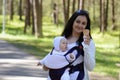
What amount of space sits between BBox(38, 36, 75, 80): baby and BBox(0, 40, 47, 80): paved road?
22.9 ft

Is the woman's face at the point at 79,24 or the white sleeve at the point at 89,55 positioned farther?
the woman's face at the point at 79,24

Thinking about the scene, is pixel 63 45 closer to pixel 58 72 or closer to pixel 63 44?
pixel 63 44

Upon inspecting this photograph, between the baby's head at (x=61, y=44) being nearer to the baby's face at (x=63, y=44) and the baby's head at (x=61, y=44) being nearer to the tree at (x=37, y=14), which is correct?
the baby's face at (x=63, y=44)

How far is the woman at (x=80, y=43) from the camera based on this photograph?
4547 millimetres

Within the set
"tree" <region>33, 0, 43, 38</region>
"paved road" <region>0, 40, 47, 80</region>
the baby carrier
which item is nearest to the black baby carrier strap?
the baby carrier

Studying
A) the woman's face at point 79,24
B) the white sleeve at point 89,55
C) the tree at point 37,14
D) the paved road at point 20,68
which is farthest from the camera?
the tree at point 37,14

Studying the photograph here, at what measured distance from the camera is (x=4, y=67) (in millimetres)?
14031

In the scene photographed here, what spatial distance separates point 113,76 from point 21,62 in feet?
13.0

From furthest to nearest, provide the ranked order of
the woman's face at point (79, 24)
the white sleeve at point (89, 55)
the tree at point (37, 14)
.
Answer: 1. the tree at point (37, 14)
2. the woman's face at point (79, 24)
3. the white sleeve at point (89, 55)

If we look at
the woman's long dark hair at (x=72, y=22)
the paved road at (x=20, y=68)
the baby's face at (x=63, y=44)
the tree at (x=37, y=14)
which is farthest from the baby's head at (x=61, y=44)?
the tree at (x=37, y=14)

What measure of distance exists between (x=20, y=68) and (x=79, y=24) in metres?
9.46

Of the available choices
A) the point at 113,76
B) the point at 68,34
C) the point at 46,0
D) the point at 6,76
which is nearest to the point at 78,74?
the point at 68,34

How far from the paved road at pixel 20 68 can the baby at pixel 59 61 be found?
6.98m

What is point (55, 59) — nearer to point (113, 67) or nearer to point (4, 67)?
point (4, 67)
